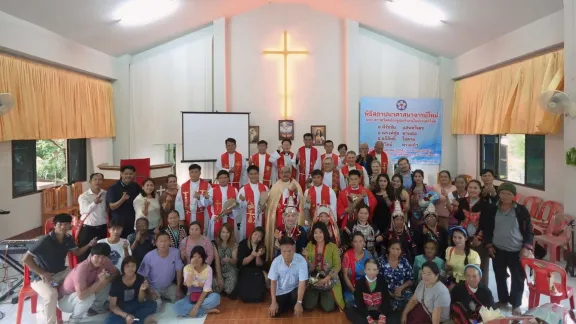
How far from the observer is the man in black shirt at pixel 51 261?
3.46 m

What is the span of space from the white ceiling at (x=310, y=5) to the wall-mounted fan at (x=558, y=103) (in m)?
1.23

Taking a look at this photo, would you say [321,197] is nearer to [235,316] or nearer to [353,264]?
[353,264]

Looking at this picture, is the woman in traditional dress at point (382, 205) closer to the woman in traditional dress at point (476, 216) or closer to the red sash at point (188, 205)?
the woman in traditional dress at point (476, 216)

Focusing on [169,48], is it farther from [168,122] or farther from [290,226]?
[290,226]

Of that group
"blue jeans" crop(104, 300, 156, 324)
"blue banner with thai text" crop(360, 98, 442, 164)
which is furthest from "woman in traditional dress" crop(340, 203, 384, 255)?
"blue banner with thai text" crop(360, 98, 442, 164)

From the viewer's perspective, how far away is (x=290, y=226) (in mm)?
4289

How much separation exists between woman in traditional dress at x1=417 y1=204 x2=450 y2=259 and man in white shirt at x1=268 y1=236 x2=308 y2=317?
4.13ft

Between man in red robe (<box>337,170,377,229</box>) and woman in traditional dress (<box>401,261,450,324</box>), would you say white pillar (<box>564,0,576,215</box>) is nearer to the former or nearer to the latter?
man in red robe (<box>337,170,377,229</box>)

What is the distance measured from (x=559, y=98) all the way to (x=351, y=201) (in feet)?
9.42

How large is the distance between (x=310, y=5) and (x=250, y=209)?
5.58 m

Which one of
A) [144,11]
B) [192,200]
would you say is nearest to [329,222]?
[192,200]

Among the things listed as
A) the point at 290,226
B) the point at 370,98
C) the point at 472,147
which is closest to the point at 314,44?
the point at 370,98

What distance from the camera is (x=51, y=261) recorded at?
3.60 meters

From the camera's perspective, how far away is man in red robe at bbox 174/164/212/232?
4832mm
